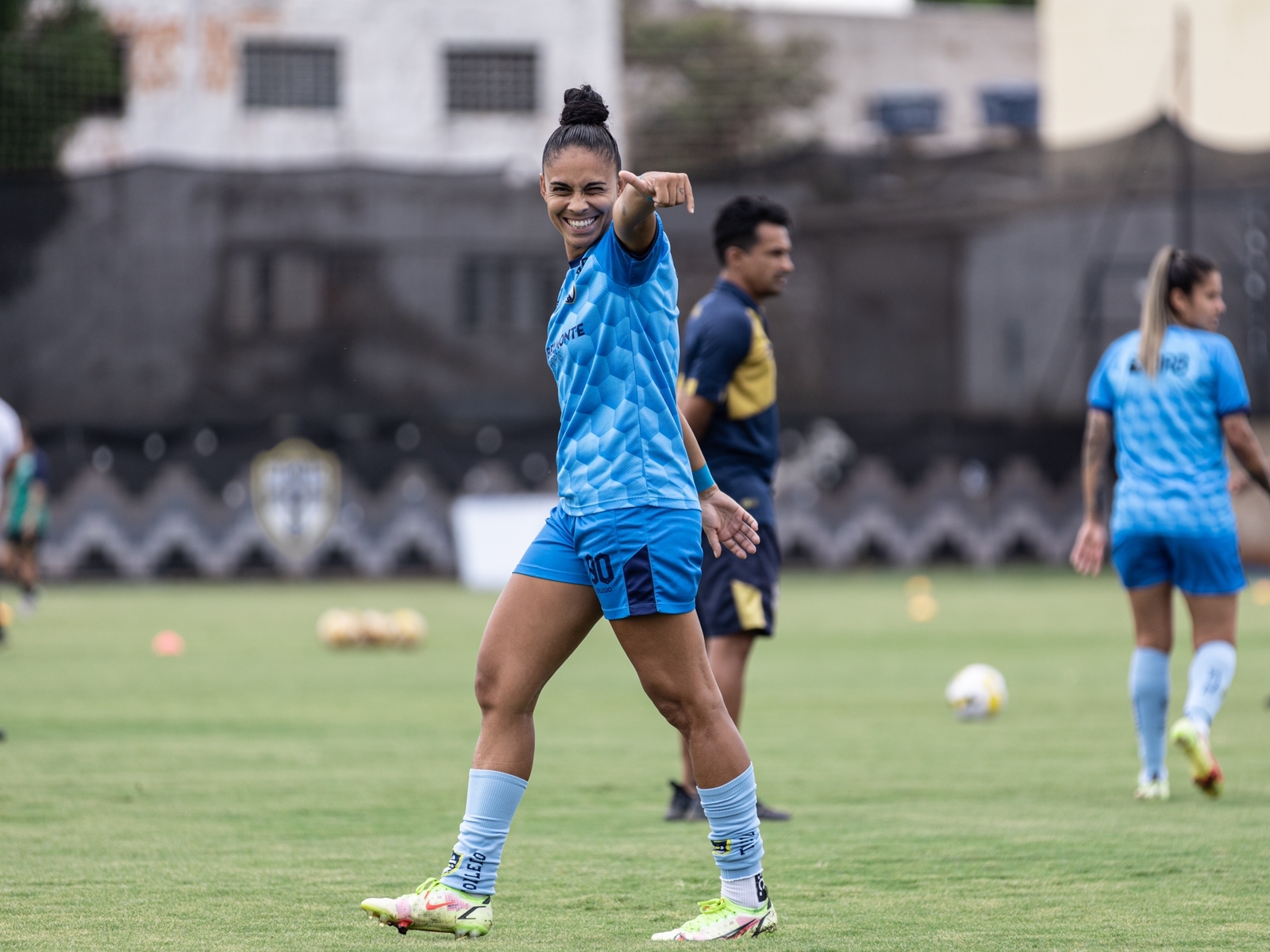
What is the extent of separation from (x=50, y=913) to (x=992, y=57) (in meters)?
42.7

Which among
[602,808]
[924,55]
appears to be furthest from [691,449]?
[924,55]

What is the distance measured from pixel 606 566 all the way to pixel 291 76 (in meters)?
29.6

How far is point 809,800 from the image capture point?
7.26 metres

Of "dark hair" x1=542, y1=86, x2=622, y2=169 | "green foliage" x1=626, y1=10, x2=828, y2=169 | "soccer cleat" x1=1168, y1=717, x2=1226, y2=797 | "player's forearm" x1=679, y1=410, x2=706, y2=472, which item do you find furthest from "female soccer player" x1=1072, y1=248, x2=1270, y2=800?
"green foliage" x1=626, y1=10, x2=828, y2=169

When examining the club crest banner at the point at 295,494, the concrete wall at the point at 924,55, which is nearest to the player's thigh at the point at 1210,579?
the club crest banner at the point at 295,494

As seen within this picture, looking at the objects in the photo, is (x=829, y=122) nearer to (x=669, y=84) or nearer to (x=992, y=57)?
(x=992, y=57)

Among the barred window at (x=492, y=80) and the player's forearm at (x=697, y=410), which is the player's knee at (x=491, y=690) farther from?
the barred window at (x=492, y=80)

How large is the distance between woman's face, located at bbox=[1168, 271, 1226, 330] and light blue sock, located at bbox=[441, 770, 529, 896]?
13.1 feet

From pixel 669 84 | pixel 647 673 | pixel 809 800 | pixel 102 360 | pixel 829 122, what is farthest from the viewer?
pixel 829 122

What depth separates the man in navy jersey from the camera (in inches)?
268

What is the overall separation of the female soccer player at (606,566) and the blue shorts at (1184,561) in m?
3.04

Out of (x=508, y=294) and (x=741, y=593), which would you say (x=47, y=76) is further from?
(x=741, y=593)

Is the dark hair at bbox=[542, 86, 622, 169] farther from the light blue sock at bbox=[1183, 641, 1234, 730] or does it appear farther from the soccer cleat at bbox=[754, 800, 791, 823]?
the light blue sock at bbox=[1183, 641, 1234, 730]

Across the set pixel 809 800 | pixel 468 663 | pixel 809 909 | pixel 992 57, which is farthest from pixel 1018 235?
pixel 992 57
